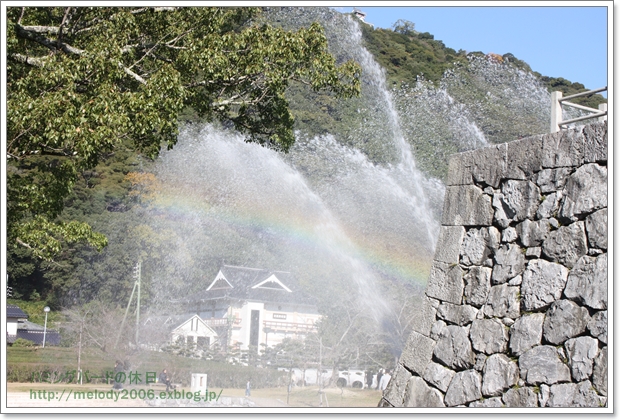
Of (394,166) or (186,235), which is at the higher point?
(394,166)

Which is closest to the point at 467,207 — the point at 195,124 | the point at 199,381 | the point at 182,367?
the point at 199,381

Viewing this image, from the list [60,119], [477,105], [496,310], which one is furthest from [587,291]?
[477,105]

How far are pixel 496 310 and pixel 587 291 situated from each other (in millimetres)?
782

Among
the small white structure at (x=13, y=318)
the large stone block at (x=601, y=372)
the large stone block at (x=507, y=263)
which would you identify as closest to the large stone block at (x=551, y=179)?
the large stone block at (x=507, y=263)

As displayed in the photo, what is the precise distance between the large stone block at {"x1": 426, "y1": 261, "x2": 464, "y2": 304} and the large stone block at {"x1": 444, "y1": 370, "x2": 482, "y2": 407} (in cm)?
58

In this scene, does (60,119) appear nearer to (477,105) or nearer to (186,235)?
(186,235)

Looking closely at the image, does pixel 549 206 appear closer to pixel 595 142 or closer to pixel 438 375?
pixel 595 142

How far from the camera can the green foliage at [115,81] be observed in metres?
Result: 6.95

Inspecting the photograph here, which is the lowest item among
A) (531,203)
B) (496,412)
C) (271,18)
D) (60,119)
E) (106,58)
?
(496,412)

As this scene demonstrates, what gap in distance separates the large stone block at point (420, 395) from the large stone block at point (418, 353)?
3.5 inches

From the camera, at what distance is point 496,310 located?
4.83 metres

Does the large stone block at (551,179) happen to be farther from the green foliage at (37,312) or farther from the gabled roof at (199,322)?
the green foliage at (37,312)

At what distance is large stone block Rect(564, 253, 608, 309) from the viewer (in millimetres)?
4152

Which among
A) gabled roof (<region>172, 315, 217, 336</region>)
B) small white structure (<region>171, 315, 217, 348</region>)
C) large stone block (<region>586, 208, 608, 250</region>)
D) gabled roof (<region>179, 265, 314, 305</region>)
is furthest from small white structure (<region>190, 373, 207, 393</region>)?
large stone block (<region>586, 208, 608, 250</region>)
